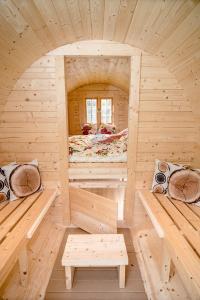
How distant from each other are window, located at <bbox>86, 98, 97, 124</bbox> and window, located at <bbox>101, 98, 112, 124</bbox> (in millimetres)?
297

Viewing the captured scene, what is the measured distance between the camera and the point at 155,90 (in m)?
2.63

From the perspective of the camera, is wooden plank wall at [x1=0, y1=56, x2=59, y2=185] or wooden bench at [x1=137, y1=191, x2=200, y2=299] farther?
wooden plank wall at [x1=0, y1=56, x2=59, y2=185]

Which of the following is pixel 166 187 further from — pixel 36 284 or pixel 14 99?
pixel 14 99

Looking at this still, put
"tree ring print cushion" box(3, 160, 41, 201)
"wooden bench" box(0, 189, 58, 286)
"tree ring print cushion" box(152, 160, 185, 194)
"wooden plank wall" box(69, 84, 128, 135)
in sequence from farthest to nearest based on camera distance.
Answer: "wooden plank wall" box(69, 84, 128, 135) < "tree ring print cushion" box(152, 160, 185, 194) < "tree ring print cushion" box(3, 160, 41, 201) < "wooden bench" box(0, 189, 58, 286)

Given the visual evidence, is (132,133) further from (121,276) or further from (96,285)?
(96,285)

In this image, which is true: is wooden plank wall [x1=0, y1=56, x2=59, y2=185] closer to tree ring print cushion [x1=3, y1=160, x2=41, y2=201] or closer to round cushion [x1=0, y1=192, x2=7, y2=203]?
tree ring print cushion [x1=3, y1=160, x2=41, y2=201]

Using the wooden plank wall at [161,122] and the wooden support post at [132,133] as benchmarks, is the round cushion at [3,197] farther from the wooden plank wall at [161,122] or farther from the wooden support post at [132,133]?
the wooden plank wall at [161,122]

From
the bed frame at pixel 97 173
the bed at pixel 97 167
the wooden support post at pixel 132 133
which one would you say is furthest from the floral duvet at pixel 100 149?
the wooden support post at pixel 132 133

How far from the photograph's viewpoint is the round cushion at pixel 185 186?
243cm

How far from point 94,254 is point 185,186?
4.34 feet

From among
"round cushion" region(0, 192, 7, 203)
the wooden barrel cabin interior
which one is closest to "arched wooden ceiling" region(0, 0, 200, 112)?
the wooden barrel cabin interior

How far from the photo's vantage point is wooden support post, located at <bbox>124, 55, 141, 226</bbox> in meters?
2.56

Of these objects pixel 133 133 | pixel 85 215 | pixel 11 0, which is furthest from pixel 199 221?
pixel 11 0

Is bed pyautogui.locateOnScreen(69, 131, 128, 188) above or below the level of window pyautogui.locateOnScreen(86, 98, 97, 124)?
below
